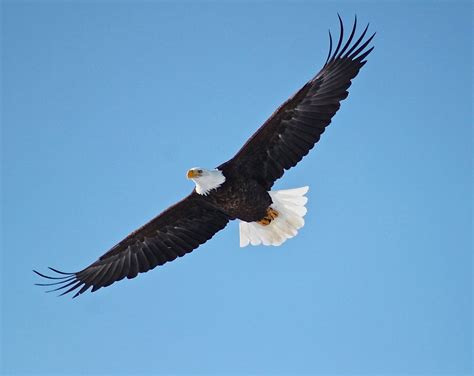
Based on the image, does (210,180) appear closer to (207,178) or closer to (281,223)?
(207,178)

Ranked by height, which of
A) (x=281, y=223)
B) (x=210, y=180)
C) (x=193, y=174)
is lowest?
(x=281, y=223)

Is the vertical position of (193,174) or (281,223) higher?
(193,174)

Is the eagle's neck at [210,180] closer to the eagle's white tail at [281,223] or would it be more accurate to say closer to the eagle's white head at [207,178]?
the eagle's white head at [207,178]

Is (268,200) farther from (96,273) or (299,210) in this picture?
(96,273)

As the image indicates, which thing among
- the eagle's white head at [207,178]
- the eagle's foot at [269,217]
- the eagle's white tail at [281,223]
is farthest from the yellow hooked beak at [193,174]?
the eagle's foot at [269,217]

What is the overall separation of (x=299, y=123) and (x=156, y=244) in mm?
2325

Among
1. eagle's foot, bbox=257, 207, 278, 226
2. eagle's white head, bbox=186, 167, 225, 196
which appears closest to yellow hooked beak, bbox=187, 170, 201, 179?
eagle's white head, bbox=186, 167, 225, 196

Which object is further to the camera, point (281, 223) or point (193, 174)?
point (281, 223)

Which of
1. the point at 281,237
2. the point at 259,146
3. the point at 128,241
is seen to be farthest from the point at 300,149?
the point at 128,241

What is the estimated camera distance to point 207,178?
428 inches

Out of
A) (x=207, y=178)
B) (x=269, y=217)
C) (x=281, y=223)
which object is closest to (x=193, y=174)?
(x=207, y=178)

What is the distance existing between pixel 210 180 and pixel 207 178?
1.5 inches

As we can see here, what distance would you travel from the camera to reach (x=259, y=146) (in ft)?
35.8

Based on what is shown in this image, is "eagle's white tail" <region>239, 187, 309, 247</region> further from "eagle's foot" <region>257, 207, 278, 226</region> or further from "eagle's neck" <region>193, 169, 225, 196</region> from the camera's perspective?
"eagle's neck" <region>193, 169, 225, 196</region>
